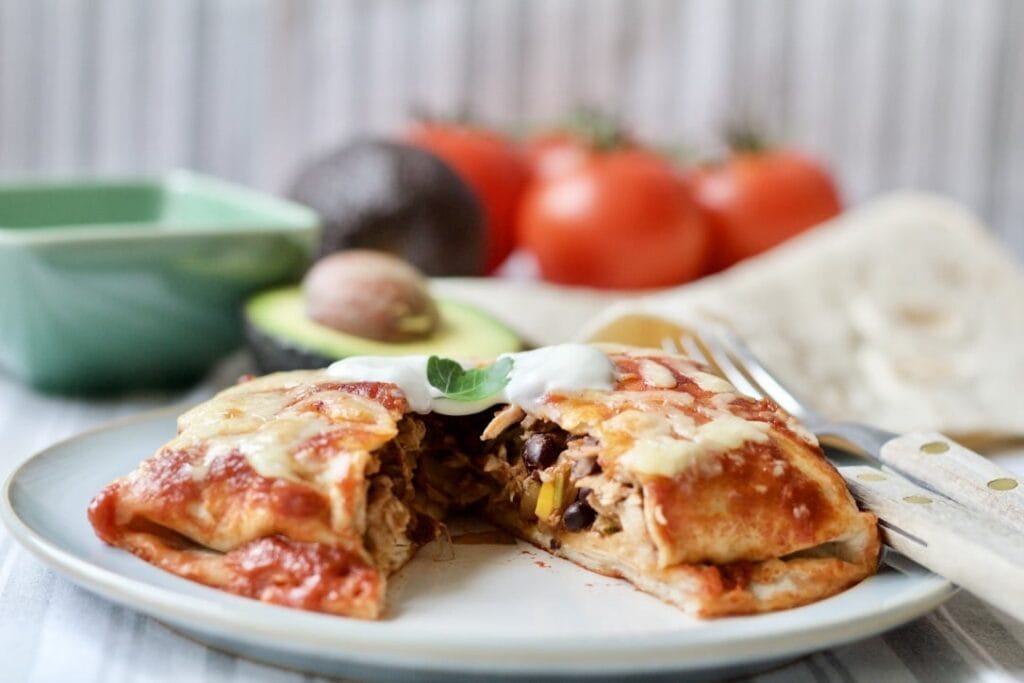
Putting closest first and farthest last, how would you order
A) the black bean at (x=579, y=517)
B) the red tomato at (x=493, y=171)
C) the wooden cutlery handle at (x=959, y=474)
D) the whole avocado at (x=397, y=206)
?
the wooden cutlery handle at (x=959, y=474) < the black bean at (x=579, y=517) < the whole avocado at (x=397, y=206) < the red tomato at (x=493, y=171)

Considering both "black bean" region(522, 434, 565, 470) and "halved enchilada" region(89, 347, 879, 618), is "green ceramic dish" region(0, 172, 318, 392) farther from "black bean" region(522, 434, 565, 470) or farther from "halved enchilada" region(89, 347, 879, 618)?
"black bean" region(522, 434, 565, 470)

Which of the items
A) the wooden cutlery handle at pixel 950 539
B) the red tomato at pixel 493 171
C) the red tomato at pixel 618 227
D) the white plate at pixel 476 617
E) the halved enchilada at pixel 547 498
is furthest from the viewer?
the red tomato at pixel 493 171

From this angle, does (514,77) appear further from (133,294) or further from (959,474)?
(959,474)

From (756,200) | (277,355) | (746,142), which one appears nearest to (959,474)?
(277,355)

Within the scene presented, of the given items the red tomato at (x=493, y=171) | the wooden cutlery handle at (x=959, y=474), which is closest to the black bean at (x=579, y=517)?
the wooden cutlery handle at (x=959, y=474)

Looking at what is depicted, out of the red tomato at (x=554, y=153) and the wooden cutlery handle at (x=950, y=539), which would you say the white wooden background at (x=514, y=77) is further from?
the wooden cutlery handle at (x=950, y=539)

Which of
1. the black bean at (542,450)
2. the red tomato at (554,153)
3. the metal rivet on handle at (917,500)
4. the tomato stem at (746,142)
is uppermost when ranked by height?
the tomato stem at (746,142)

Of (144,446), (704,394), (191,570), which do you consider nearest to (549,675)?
(191,570)
